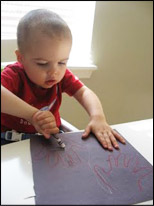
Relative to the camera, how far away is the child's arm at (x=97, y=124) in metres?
0.47

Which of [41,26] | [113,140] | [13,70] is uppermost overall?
[41,26]

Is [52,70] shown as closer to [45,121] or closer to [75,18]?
[45,121]

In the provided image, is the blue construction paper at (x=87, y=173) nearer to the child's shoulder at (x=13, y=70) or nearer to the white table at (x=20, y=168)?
the white table at (x=20, y=168)

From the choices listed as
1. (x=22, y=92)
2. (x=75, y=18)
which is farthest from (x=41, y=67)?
(x=75, y=18)

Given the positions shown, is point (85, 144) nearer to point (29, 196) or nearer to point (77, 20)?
point (29, 196)

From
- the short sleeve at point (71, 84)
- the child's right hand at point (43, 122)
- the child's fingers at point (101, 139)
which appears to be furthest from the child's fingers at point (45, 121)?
the short sleeve at point (71, 84)

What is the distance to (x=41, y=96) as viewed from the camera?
595 millimetres

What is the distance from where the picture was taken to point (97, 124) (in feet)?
1.74

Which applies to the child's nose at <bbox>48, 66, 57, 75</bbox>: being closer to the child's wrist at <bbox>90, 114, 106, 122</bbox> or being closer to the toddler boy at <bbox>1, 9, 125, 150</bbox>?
the toddler boy at <bbox>1, 9, 125, 150</bbox>

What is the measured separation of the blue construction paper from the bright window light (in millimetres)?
322

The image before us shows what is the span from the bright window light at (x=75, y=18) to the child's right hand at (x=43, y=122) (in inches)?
9.9

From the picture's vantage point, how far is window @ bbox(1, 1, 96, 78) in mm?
589

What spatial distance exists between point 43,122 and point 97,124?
149 mm

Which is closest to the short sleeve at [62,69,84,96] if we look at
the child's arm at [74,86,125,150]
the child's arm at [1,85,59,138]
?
the child's arm at [74,86,125,150]
